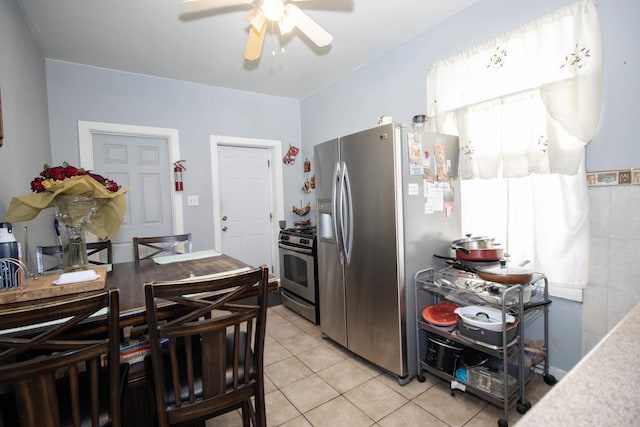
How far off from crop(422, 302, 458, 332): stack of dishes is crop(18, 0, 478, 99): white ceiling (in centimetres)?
223

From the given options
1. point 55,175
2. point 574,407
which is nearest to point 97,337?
point 55,175

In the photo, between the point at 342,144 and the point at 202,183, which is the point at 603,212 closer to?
the point at 342,144

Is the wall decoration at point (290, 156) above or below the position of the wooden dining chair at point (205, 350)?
above

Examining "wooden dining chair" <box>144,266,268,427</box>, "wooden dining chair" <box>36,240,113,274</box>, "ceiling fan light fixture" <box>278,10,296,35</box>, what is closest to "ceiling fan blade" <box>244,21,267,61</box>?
"ceiling fan light fixture" <box>278,10,296,35</box>

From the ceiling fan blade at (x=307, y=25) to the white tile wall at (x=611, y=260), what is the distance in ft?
6.19

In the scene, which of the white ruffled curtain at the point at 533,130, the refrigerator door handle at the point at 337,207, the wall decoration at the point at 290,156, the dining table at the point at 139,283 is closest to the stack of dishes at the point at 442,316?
the white ruffled curtain at the point at 533,130

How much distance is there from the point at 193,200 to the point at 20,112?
174 cm

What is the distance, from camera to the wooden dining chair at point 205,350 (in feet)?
3.37

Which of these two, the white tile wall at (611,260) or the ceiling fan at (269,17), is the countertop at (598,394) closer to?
the white tile wall at (611,260)

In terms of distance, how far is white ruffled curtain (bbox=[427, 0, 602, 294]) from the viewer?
1.72 m

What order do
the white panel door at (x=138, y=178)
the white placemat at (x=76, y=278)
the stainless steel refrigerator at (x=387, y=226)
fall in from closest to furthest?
the white placemat at (x=76, y=278) < the stainless steel refrigerator at (x=387, y=226) < the white panel door at (x=138, y=178)

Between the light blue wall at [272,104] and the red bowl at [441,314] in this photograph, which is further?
the red bowl at [441,314]

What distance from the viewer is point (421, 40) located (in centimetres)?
260

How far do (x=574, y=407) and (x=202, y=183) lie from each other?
12.2ft
